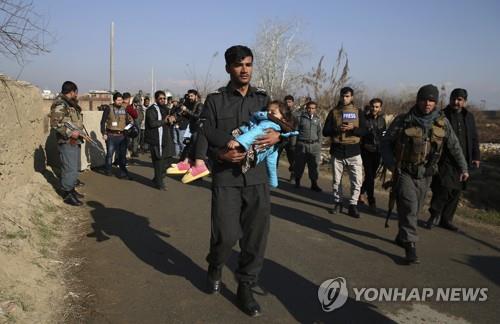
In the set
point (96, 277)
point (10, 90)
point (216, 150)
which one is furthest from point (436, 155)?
point (10, 90)

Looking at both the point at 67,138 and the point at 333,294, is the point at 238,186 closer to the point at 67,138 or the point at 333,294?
the point at 333,294

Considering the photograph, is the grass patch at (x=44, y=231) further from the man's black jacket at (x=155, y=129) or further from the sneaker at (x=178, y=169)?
the man's black jacket at (x=155, y=129)

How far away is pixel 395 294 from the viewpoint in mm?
3930

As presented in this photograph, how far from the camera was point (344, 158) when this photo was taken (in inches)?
261

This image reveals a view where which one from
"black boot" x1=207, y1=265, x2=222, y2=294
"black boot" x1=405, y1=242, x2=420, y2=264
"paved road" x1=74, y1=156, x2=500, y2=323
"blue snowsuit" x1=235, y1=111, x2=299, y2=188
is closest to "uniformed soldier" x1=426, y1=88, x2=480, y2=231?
"paved road" x1=74, y1=156, x2=500, y2=323

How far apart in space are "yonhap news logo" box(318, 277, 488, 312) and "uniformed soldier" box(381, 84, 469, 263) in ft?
2.30

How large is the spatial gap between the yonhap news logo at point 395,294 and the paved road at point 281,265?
8cm

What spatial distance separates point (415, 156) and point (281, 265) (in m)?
1.95

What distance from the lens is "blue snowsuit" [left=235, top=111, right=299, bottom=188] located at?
3254 mm

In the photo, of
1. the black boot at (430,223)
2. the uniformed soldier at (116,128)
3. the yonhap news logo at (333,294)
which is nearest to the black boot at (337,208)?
the black boot at (430,223)

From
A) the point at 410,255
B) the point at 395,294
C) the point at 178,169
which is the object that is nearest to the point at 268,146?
the point at 395,294

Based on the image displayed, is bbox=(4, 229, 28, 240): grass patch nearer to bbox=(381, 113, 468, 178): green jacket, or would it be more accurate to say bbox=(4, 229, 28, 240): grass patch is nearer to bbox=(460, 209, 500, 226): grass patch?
bbox=(381, 113, 468, 178): green jacket

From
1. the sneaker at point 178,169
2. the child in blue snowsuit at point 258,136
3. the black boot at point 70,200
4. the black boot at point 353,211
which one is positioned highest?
the child in blue snowsuit at point 258,136

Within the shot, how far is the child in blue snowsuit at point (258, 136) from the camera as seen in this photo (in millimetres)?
3258
